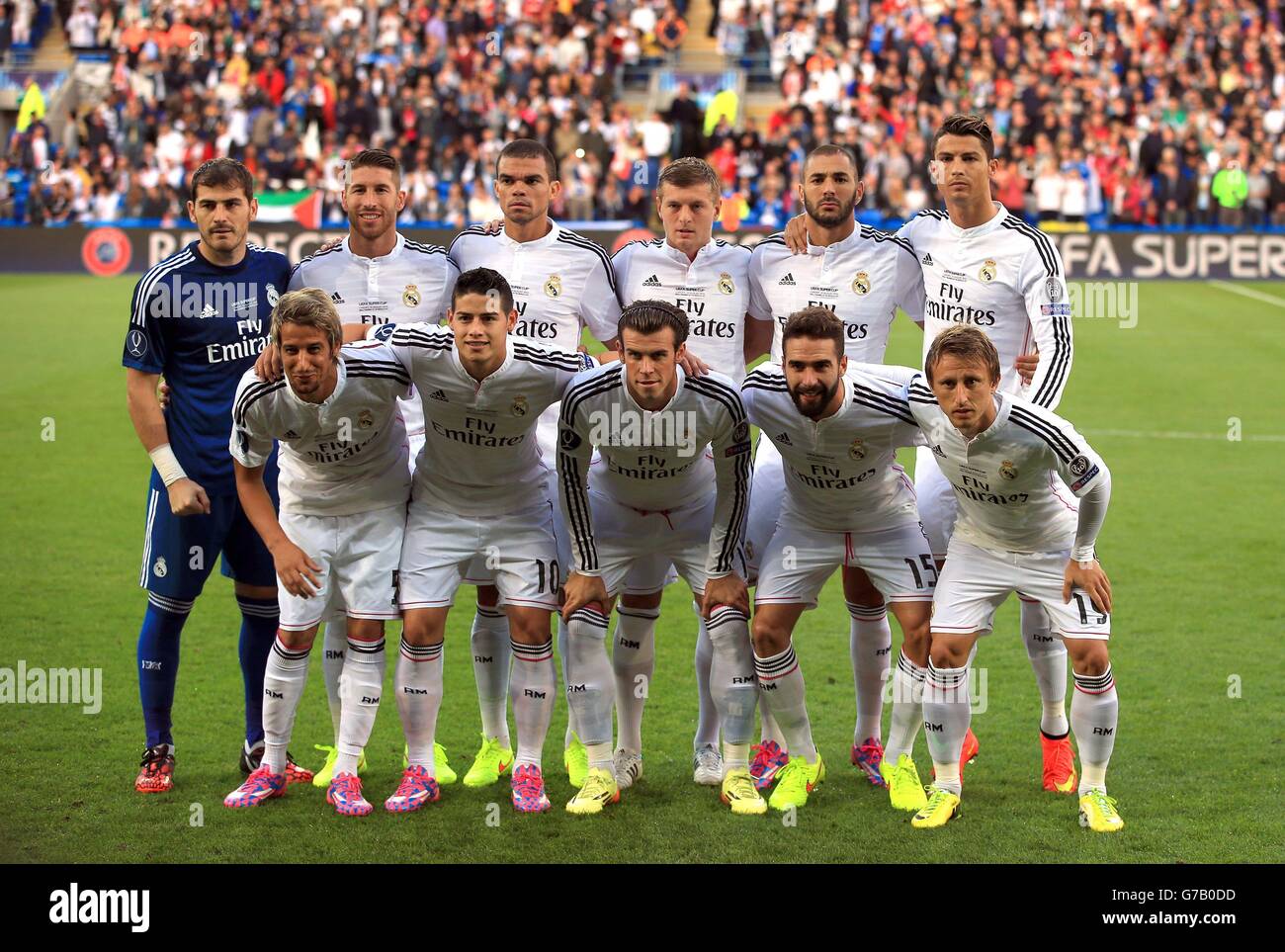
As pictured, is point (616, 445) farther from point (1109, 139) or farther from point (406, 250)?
point (1109, 139)

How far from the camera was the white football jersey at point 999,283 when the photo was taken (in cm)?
636

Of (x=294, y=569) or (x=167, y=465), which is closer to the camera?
(x=294, y=569)

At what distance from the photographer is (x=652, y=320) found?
5559mm

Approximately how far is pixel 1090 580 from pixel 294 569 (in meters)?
2.97

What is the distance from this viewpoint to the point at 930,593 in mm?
6023

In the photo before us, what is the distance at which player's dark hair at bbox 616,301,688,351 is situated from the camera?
5555 mm

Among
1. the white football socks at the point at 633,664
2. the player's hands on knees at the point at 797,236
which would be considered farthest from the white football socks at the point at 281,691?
the player's hands on knees at the point at 797,236

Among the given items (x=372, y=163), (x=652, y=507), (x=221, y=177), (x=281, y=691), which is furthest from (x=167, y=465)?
(x=652, y=507)

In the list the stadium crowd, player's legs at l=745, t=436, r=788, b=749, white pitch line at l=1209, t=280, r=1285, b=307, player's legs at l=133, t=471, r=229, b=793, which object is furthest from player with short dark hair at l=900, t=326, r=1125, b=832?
the stadium crowd

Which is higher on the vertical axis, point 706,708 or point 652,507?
point 652,507

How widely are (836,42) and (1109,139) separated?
21.3 feet

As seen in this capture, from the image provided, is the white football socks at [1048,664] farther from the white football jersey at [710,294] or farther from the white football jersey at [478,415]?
the white football jersey at [478,415]

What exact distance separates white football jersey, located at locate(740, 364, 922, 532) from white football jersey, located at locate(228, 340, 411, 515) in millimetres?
1410

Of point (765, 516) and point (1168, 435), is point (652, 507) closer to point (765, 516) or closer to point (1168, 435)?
point (765, 516)
